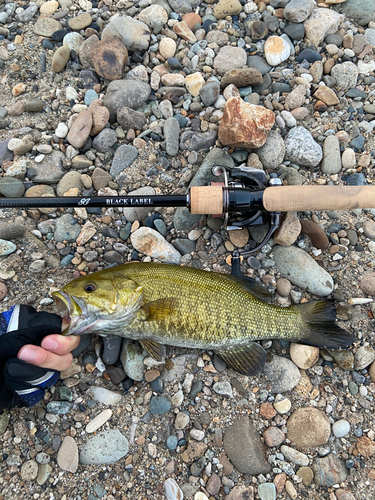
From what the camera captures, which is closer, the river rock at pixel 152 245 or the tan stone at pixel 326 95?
the river rock at pixel 152 245

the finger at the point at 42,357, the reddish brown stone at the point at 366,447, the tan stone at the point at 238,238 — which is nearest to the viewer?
the finger at the point at 42,357

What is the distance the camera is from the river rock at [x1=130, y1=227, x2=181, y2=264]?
3.70 metres

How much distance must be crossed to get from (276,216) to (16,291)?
9.51 ft

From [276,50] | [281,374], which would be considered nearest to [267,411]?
[281,374]

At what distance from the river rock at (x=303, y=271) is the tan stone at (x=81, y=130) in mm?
2705

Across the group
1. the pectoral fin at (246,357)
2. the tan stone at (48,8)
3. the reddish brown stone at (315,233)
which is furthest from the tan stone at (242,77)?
the pectoral fin at (246,357)

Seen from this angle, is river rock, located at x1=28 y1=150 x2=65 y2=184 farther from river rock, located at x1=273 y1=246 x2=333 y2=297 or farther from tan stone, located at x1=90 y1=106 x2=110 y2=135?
river rock, located at x1=273 y1=246 x2=333 y2=297

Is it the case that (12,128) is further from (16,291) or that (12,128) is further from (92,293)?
(92,293)

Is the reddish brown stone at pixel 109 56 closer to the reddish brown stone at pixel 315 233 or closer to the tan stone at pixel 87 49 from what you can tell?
the tan stone at pixel 87 49

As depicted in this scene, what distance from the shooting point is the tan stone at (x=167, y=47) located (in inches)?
169

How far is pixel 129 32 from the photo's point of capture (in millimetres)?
4215

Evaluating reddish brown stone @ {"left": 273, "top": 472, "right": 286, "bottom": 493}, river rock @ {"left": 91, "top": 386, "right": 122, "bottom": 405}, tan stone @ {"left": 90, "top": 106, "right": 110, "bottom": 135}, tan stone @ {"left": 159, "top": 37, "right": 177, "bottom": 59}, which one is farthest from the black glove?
tan stone @ {"left": 159, "top": 37, "right": 177, "bottom": 59}

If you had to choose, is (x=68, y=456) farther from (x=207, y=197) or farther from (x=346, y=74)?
(x=346, y=74)

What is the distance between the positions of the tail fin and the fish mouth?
2.15 metres
